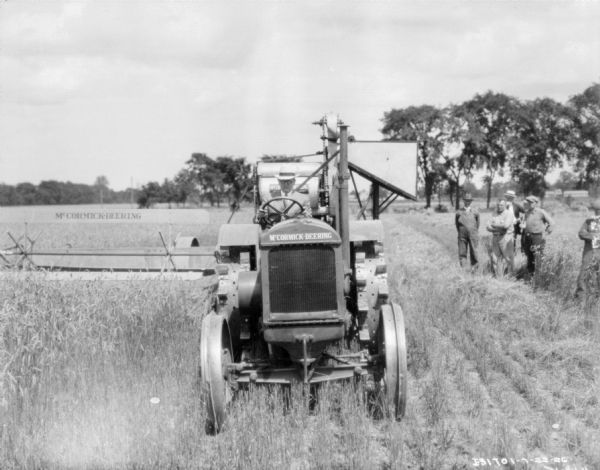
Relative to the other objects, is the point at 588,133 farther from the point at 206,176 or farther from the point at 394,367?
the point at 394,367

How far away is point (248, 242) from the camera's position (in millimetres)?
5891

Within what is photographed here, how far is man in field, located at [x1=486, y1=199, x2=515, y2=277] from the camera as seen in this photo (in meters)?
10.3

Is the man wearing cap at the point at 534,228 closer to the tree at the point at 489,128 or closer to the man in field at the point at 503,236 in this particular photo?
the man in field at the point at 503,236

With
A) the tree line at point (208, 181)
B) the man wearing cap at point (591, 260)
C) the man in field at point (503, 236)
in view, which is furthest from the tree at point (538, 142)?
the man wearing cap at point (591, 260)

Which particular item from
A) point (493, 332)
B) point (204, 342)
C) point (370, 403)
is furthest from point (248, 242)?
point (493, 332)

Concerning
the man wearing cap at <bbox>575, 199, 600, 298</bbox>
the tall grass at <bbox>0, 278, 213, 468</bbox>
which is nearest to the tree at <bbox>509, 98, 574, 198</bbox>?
the man wearing cap at <bbox>575, 199, 600, 298</bbox>

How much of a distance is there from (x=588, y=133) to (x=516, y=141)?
22.9ft

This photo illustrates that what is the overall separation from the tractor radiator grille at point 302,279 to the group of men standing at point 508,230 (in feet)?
18.6

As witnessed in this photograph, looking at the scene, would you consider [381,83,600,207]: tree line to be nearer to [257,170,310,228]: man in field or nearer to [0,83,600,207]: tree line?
[0,83,600,207]: tree line

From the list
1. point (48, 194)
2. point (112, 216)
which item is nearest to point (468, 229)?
point (112, 216)

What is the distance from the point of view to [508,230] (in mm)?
10367

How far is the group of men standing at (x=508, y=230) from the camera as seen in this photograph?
9617mm

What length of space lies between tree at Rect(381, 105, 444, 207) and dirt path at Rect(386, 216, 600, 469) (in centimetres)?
4947

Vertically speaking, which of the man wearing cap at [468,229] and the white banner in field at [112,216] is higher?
the white banner in field at [112,216]
